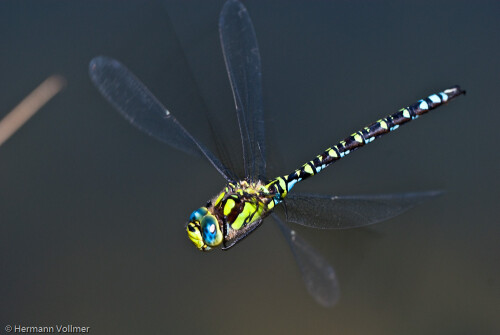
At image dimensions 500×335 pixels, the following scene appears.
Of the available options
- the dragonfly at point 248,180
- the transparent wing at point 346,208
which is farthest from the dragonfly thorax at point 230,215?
the transparent wing at point 346,208

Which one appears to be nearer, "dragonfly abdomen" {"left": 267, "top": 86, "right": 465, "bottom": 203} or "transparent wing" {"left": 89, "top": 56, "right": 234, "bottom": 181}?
"transparent wing" {"left": 89, "top": 56, "right": 234, "bottom": 181}

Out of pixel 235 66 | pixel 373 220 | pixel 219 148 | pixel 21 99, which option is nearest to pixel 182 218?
pixel 219 148

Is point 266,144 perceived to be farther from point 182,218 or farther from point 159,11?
point 159,11

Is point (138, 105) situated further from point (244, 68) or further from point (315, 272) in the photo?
point (315, 272)

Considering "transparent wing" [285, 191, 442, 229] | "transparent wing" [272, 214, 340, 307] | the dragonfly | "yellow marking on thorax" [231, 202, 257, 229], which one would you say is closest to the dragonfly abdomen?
the dragonfly

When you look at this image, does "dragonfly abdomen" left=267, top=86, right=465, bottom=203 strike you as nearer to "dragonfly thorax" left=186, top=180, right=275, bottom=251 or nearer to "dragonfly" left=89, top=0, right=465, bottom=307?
"dragonfly" left=89, top=0, right=465, bottom=307

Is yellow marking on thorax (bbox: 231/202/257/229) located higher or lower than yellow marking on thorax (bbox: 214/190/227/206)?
lower

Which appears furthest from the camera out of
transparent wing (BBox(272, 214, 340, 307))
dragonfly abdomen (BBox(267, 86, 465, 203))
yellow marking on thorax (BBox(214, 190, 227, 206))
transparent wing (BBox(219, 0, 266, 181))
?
dragonfly abdomen (BBox(267, 86, 465, 203))
